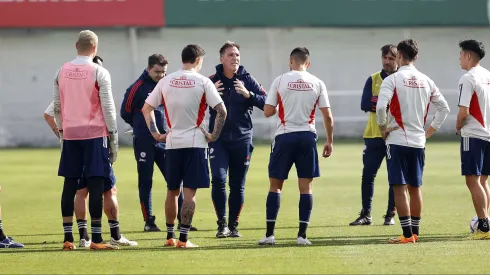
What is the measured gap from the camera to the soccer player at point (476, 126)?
12.2 metres

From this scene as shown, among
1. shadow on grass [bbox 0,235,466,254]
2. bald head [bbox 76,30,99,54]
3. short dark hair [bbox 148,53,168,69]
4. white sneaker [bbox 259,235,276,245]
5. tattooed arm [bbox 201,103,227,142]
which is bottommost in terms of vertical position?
shadow on grass [bbox 0,235,466,254]

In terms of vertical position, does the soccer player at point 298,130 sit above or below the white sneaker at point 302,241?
above

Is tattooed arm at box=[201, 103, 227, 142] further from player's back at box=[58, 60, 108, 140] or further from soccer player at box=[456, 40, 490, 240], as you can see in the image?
soccer player at box=[456, 40, 490, 240]

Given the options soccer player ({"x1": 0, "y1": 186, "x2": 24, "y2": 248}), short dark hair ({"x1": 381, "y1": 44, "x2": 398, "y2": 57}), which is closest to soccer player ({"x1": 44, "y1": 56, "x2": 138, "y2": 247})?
soccer player ({"x1": 0, "y1": 186, "x2": 24, "y2": 248})

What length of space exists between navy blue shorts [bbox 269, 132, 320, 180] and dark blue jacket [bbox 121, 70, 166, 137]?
7.96ft

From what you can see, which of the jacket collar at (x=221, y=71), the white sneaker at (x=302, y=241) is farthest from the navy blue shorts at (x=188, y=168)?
the jacket collar at (x=221, y=71)

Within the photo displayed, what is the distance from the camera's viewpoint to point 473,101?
12273mm

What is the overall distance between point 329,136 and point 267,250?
57.8 inches

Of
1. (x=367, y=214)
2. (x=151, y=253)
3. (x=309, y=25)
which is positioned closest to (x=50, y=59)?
(x=309, y=25)

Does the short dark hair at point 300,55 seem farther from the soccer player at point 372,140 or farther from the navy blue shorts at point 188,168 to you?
the soccer player at point 372,140

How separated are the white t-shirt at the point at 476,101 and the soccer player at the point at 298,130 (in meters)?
1.58

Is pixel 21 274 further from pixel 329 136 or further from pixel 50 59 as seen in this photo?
pixel 50 59

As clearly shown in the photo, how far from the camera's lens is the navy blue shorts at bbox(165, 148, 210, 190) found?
11.4 meters

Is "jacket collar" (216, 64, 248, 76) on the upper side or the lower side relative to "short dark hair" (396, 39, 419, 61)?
lower
